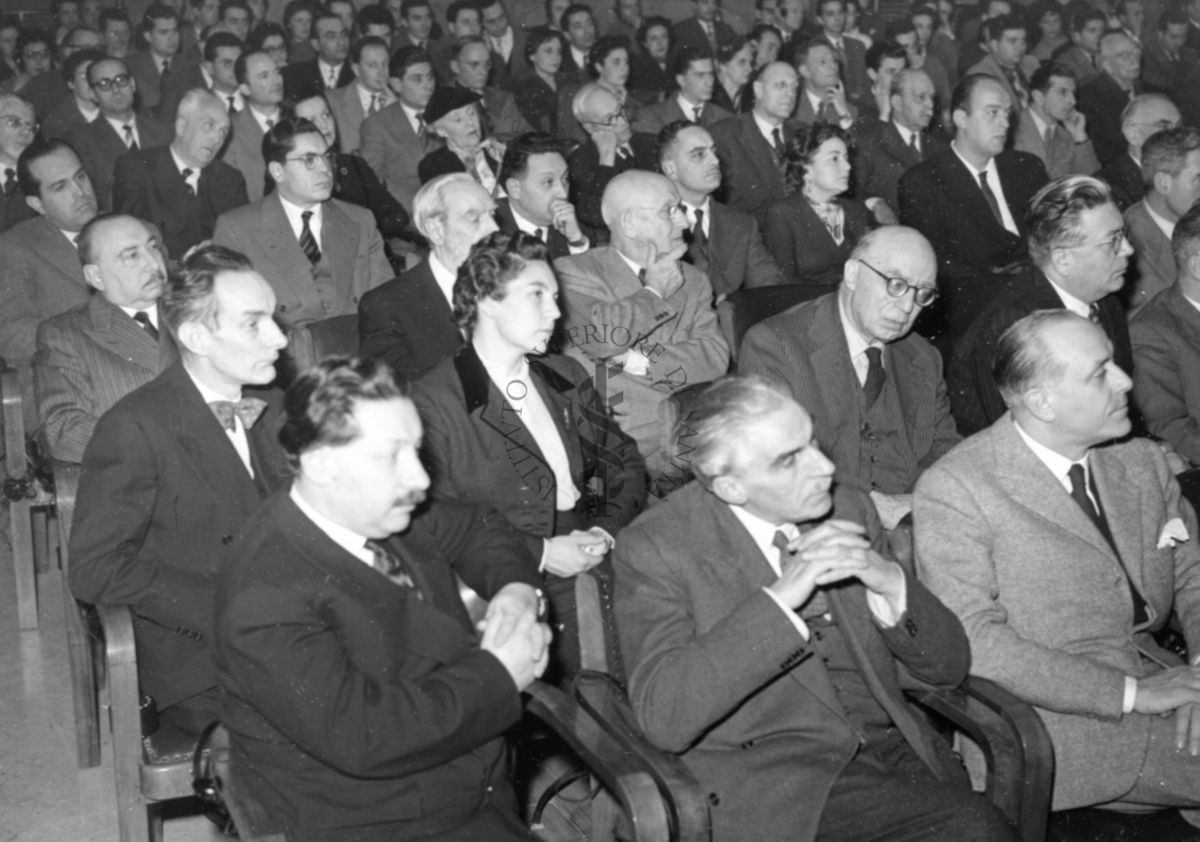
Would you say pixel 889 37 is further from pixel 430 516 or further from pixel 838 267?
pixel 430 516

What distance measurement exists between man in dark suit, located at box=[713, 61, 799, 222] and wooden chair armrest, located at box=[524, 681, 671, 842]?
4.74 meters

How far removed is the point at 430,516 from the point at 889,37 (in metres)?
8.09

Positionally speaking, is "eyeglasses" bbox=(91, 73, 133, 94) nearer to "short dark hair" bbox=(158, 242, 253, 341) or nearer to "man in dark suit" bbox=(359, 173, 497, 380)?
"man in dark suit" bbox=(359, 173, 497, 380)

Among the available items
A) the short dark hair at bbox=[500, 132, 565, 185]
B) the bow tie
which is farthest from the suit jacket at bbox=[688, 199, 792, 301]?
the bow tie

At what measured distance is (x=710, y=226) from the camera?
16.8ft

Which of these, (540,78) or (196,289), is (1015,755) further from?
(540,78)

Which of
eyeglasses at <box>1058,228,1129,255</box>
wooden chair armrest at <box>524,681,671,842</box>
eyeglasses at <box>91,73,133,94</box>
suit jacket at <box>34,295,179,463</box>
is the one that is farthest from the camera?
eyeglasses at <box>91,73,133,94</box>

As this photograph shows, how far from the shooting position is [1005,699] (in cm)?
232

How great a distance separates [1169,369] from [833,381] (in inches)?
42.3

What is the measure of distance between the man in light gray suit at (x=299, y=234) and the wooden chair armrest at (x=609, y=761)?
2.91 metres

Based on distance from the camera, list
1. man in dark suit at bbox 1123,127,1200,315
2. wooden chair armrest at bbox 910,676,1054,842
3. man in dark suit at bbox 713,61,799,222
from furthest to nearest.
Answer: man in dark suit at bbox 713,61,799,222, man in dark suit at bbox 1123,127,1200,315, wooden chair armrest at bbox 910,676,1054,842

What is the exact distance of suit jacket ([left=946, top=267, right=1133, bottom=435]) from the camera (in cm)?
360

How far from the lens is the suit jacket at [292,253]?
4.85 metres

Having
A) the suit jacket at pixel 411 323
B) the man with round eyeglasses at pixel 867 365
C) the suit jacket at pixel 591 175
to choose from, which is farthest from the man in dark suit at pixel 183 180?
the man with round eyeglasses at pixel 867 365
